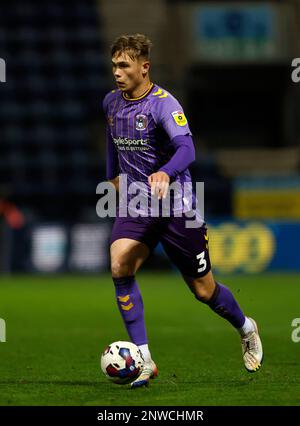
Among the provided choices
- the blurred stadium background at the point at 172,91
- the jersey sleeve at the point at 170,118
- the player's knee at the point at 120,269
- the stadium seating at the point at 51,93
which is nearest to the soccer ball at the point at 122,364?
the player's knee at the point at 120,269

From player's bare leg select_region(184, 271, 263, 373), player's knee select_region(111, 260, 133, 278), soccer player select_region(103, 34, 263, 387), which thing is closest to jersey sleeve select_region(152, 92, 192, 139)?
soccer player select_region(103, 34, 263, 387)

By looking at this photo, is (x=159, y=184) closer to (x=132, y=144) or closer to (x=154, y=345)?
(x=132, y=144)

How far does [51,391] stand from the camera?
20.2ft

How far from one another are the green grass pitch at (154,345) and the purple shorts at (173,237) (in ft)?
2.42

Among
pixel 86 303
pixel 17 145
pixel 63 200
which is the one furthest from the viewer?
pixel 17 145

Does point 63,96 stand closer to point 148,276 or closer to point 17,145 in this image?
point 17,145

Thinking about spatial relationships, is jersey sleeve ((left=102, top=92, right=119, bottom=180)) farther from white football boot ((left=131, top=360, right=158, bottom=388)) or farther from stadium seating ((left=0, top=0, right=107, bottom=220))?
stadium seating ((left=0, top=0, right=107, bottom=220))

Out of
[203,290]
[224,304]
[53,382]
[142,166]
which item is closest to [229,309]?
[224,304]

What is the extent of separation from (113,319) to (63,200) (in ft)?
27.4

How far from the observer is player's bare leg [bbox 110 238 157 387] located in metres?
6.48

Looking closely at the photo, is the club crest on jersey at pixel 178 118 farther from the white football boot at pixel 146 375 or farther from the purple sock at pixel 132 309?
the white football boot at pixel 146 375

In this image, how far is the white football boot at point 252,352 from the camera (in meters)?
6.78

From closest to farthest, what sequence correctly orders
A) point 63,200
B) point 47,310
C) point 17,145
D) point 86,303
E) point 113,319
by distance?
point 113,319 < point 47,310 < point 86,303 < point 63,200 < point 17,145

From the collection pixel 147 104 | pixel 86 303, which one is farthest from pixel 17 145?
pixel 147 104
